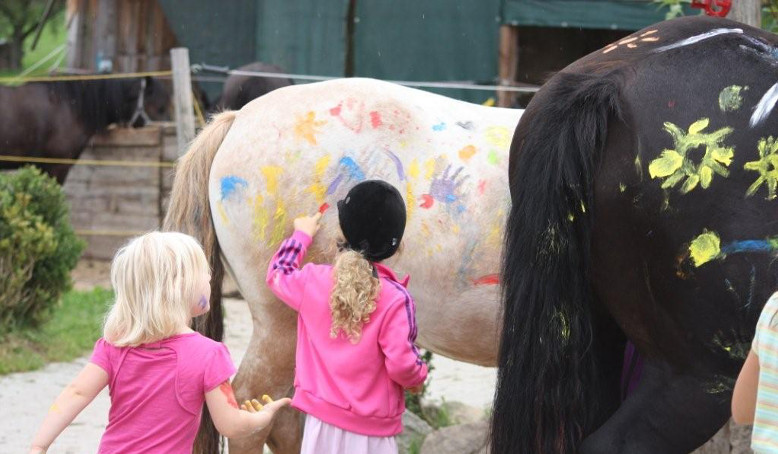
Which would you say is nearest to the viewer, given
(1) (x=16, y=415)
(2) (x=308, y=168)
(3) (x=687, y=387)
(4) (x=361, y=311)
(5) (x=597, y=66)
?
(3) (x=687, y=387)

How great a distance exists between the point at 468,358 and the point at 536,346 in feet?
3.26

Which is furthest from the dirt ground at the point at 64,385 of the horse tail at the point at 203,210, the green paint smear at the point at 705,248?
the green paint smear at the point at 705,248

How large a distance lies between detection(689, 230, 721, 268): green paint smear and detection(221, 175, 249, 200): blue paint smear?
1683 millimetres

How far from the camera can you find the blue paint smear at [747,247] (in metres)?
2.09

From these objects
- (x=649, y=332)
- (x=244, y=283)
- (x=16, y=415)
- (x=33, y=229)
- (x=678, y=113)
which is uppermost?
(x=678, y=113)

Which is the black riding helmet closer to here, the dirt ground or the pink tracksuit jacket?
the pink tracksuit jacket

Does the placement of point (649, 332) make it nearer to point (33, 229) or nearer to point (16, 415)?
point (16, 415)

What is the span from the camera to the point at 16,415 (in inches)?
203

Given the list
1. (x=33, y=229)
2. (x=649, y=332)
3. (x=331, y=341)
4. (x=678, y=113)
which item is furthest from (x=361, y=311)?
(x=33, y=229)

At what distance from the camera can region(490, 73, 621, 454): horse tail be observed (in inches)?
90.2

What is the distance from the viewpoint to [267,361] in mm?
3422

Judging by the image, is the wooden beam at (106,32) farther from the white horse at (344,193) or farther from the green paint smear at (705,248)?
the green paint smear at (705,248)

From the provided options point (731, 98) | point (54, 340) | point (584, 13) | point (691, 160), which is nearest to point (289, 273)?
point (691, 160)

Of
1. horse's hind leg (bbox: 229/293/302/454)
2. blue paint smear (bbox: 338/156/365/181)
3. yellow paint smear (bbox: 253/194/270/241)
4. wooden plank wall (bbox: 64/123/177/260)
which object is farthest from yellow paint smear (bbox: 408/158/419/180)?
wooden plank wall (bbox: 64/123/177/260)
